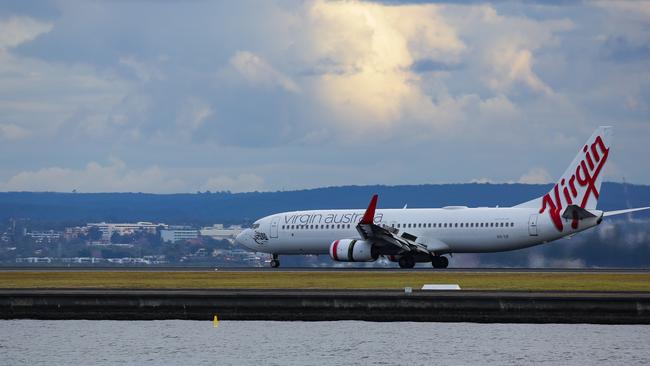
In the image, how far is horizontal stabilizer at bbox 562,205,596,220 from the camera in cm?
9006

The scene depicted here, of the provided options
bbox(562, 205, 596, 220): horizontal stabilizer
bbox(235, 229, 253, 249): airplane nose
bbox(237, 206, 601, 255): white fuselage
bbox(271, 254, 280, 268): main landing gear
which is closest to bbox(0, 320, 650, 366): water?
bbox(562, 205, 596, 220): horizontal stabilizer

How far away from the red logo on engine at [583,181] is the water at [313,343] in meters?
35.1

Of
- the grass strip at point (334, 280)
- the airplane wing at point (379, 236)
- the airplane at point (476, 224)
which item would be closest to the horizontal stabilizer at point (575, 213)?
the airplane at point (476, 224)

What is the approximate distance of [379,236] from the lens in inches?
3730

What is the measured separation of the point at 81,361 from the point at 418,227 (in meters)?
49.9

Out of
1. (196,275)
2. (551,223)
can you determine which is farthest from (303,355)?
(551,223)

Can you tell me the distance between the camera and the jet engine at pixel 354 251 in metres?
95.5

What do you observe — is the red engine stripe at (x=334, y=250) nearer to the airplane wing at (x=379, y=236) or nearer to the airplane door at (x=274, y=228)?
the airplane wing at (x=379, y=236)

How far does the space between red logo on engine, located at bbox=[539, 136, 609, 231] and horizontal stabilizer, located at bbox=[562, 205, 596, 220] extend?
146 cm

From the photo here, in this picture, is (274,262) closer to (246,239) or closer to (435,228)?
(246,239)

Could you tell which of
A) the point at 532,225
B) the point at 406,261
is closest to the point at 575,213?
the point at 532,225

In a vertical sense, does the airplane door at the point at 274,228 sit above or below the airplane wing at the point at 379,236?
above

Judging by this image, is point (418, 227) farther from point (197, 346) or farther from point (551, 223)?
point (197, 346)

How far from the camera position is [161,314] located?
5716 cm
